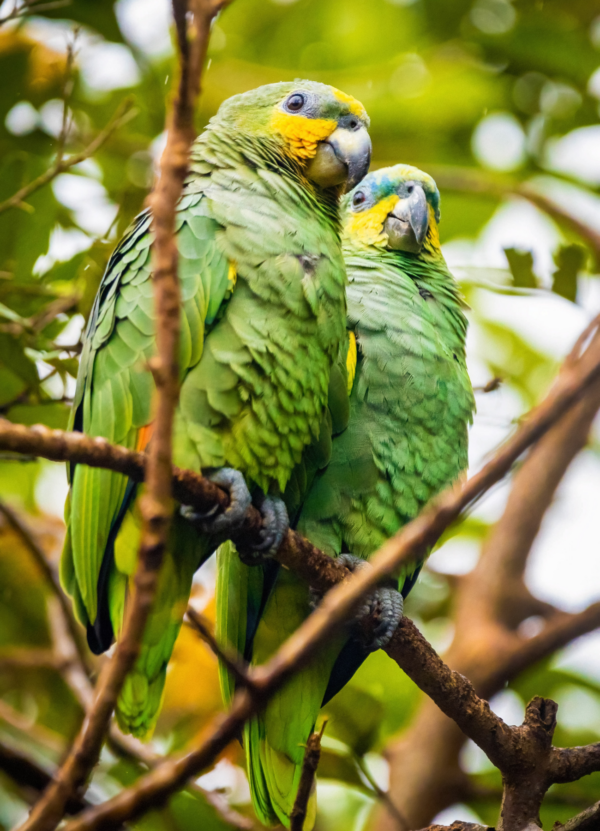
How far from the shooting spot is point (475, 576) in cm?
359

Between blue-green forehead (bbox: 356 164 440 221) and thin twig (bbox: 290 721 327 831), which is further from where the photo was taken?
blue-green forehead (bbox: 356 164 440 221)

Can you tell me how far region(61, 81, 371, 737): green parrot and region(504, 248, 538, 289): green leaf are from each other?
55cm

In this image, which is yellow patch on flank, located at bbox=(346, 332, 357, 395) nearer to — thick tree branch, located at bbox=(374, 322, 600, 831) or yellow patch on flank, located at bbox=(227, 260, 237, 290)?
yellow patch on flank, located at bbox=(227, 260, 237, 290)

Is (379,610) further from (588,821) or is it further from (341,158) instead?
(341,158)

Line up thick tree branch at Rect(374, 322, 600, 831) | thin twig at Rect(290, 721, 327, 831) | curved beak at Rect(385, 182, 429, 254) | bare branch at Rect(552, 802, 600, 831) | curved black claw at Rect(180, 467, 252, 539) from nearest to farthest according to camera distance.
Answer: thin twig at Rect(290, 721, 327, 831)
bare branch at Rect(552, 802, 600, 831)
curved black claw at Rect(180, 467, 252, 539)
curved beak at Rect(385, 182, 429, 254)
thick tree branch at Rect(374, 322, 600, 831)

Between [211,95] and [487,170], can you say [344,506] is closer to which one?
[211,95]

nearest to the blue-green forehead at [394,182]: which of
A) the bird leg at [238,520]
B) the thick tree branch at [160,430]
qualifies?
the bird leg at [238,520]

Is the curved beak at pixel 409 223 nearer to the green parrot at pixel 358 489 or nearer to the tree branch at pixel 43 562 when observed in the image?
the green parrot at pixel 358 489

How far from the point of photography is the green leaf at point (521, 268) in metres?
2.35

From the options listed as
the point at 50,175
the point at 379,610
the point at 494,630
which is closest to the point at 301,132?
the point at 50,175

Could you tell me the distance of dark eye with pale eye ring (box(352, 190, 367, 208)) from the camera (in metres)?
2.81

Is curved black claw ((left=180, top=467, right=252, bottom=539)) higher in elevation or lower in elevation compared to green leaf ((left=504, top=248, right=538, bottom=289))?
lower

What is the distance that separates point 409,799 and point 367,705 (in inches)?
33.7

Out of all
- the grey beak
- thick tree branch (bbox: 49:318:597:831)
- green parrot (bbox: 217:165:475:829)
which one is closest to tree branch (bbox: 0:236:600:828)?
thick tree branch (bbox: 49:318:597:831)
